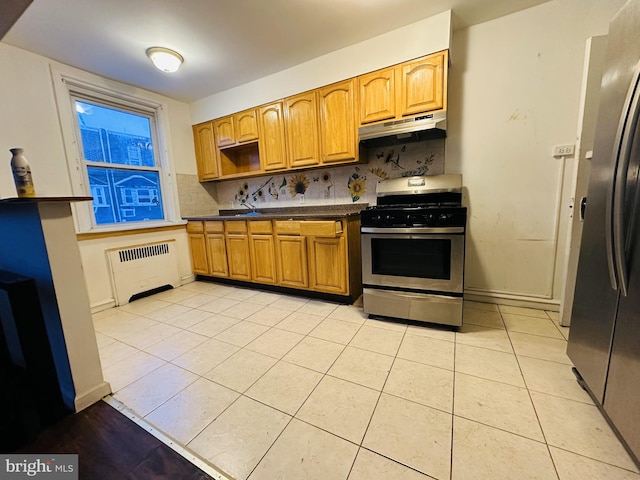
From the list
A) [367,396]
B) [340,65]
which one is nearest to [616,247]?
[367,396]

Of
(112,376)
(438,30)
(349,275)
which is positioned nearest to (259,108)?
(438,30)

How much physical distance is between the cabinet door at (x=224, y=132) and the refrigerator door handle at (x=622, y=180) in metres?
3.31

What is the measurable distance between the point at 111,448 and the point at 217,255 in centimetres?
232

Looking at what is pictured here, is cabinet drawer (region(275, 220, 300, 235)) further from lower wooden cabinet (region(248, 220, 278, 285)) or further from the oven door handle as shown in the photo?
the oven door handle

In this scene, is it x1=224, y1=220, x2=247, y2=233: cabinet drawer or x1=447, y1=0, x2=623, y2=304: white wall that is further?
x1=224, y1=220, x2=247, y2=233: cabinet drawer

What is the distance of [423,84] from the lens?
2141 millimetres

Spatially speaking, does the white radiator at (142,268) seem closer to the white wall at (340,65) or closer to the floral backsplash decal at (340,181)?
the floral backsplash decal at (340,181)

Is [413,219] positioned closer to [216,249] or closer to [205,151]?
[216,249]

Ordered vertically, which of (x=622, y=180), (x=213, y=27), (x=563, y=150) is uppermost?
(x=213, y=27)

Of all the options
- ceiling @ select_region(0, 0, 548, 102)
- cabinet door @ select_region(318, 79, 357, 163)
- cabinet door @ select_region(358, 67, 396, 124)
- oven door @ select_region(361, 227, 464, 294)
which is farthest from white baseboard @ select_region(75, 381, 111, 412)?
cabinet door @ select_region(358, 67, 396, 124)

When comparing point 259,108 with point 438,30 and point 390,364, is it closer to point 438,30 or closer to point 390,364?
point 438,30

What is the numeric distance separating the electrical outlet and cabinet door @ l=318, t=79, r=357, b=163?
5.30 ft

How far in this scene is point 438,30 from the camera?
2053 millimetres

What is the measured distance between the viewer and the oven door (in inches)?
72.6
